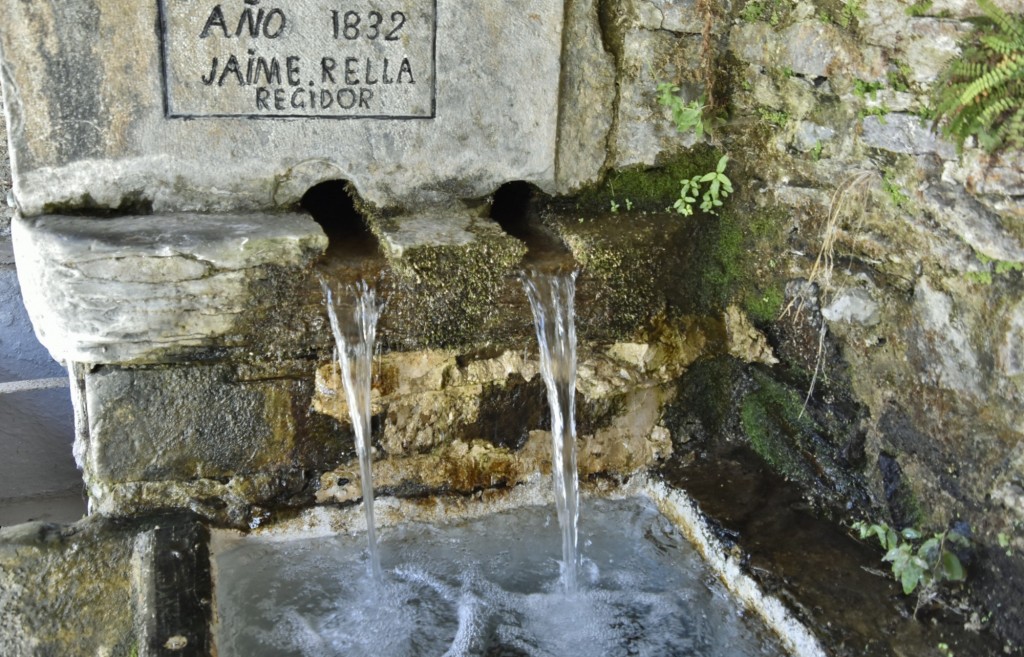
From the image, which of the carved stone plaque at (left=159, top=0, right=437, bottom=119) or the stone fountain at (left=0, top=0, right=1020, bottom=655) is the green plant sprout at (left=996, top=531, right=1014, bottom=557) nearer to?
the stone fountain at (left=0, top=0, right=1020, bottom=655)

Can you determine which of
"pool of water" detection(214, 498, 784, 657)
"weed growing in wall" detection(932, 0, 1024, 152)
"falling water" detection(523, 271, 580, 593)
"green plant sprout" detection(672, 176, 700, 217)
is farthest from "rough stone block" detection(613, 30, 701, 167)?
"pool of water" detection(214, 498, 784, 657)

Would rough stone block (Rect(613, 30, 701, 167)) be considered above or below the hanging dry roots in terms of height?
above

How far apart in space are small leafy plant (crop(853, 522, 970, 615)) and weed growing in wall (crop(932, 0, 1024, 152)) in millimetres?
1023

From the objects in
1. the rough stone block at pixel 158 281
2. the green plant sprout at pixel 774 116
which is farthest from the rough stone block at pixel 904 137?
the rough stone block at pixel 158 281

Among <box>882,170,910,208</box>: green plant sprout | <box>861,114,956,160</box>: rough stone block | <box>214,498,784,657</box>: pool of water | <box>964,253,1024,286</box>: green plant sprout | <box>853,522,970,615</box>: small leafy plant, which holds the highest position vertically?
<box>861,114,956,160</box>: rough stone block

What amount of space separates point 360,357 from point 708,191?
1.32 meters

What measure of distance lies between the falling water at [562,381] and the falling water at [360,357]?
506 millimetres

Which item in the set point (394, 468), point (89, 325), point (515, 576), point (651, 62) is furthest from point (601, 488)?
point (89, 325)

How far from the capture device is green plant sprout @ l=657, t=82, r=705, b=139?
298 cm

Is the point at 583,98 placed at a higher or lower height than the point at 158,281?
higher

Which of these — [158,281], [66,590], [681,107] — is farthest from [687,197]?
[66,590]

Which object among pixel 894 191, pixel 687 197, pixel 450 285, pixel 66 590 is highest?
pixel 894 191

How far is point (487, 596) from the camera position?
2.74 m

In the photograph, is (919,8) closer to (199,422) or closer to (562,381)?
(562,381)
